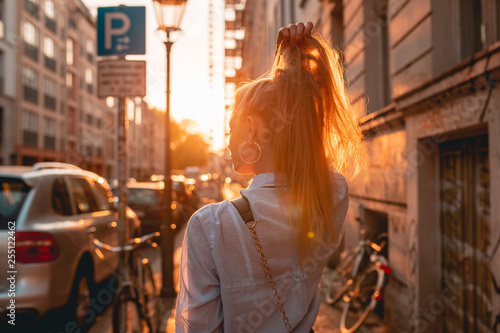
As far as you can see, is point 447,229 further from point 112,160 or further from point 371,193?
point 112,160

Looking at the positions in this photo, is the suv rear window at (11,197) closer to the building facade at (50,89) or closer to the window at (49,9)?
the building facade at (50,89)

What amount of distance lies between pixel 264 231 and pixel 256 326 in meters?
Result: 0.31

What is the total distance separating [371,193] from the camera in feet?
21.4

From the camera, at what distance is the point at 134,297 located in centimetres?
407

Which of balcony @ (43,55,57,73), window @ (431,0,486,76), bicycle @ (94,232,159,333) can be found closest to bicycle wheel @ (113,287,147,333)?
bicycle @ (94,232,159,333)

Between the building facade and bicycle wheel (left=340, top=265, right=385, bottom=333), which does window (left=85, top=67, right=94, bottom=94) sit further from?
bicycle wheel (left=340, top=265, right=385, bottom=333)

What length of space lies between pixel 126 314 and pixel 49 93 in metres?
36.2

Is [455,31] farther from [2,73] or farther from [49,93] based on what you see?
[49,93]

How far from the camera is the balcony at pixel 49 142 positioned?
35438 mm

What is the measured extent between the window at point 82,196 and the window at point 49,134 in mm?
32797

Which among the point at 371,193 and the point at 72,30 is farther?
the point at 72,30

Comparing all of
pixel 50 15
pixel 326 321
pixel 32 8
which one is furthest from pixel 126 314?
pixel 50 15

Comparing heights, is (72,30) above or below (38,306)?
above

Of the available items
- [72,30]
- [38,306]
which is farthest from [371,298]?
[72,30]
